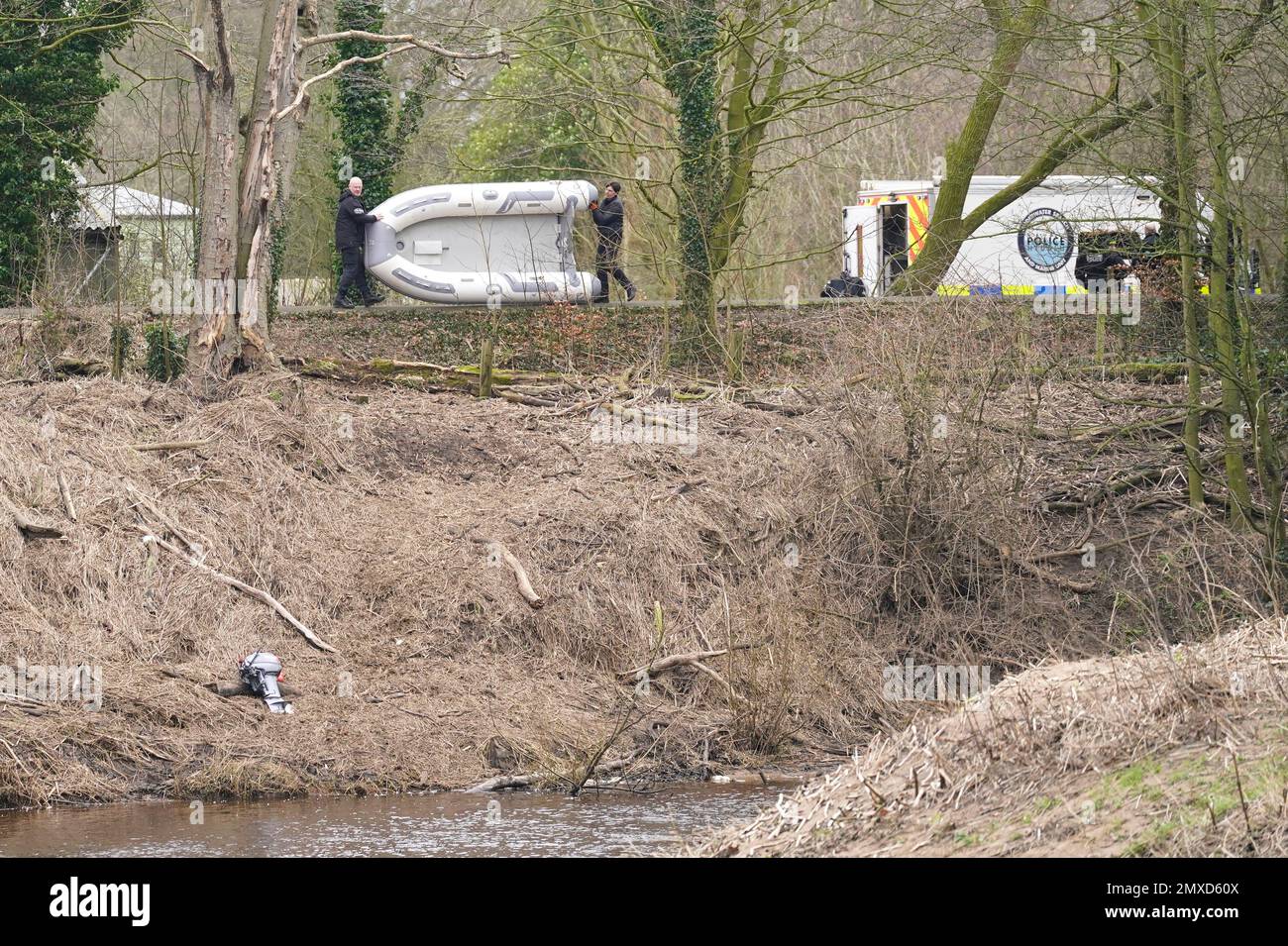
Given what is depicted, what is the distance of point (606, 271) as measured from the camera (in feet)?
77.8

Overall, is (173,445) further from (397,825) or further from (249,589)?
(397,825)

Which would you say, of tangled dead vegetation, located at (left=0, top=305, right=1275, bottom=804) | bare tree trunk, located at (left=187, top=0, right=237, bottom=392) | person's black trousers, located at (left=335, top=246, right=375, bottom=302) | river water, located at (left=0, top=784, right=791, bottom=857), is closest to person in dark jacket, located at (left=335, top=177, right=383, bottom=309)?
person's black trousers, located at (left=335, top=246, right=375, bottom=302)

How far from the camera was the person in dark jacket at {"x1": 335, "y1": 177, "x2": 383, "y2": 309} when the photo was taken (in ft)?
76.0

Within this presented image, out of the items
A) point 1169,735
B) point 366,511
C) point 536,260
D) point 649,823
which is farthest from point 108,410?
point 1169,735

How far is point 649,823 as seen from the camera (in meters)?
11.0

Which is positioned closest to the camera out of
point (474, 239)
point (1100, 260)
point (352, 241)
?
point (1100, 260)

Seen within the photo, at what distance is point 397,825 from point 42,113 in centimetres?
1650

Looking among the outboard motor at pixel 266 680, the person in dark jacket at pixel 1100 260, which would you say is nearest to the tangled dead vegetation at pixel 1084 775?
the outboard motor at pixel 266 680

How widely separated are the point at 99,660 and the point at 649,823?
17.5ft

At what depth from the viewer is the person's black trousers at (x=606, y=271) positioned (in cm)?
2268

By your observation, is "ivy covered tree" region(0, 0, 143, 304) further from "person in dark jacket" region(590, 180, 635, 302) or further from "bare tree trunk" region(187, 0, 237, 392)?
"person in dark jacket" region(590, 180, 635, 302)

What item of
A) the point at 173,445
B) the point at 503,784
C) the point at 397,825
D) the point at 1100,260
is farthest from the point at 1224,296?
the point at 173,445

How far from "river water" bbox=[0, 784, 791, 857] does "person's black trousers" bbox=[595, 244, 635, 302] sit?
11538 mm

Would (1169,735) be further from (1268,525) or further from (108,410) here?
(108,410)
